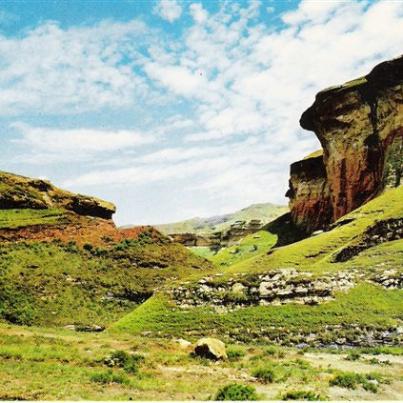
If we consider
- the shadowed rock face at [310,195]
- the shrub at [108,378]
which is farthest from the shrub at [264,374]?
the shadowed rock face at [310,195]

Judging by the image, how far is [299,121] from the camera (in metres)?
104

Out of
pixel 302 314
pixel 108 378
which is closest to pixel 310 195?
pixel 302 314

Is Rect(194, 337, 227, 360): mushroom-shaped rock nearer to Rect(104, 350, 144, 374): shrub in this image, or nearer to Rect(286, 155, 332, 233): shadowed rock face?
Rect(104, 350, 144, 374): shrub

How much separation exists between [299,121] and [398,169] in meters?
33.3

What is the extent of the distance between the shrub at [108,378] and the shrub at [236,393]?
15.7 feet

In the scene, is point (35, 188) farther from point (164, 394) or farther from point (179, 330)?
point (164, 394)

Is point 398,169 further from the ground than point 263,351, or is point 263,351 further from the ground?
point 398,169

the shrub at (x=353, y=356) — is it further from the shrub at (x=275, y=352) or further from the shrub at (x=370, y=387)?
the shrub at (x=370, y=387)

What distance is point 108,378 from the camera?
67.1ft

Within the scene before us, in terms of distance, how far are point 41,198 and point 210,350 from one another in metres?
52.9

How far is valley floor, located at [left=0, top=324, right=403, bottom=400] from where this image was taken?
1861 centimetres

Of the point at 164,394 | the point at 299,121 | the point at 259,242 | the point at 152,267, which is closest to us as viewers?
the point at 164,394

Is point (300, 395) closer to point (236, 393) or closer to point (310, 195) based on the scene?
point (236, 393)

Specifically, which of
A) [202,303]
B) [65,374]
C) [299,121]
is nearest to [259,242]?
[299,121]
